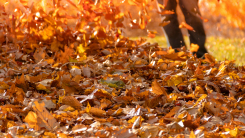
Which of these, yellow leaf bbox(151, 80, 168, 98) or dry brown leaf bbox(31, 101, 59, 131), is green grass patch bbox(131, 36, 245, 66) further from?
dry brown leaf bbox(31, 101, 59, 131)

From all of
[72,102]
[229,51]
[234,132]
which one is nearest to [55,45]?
[72,102]

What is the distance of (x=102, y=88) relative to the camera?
142 centimetres

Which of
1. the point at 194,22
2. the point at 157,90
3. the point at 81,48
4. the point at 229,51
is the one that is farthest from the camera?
the point at 229,51

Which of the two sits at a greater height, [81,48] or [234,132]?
[81,48]

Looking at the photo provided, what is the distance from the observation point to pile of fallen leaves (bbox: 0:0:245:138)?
1.01m

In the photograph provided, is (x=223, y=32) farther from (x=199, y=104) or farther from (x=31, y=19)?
(x=199, y=104)

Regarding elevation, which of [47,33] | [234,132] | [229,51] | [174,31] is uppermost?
[47,33]

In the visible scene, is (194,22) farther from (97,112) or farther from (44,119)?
(44,119)

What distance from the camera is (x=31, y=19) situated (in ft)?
7.50

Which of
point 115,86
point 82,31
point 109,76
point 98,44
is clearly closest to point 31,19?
point 82,31

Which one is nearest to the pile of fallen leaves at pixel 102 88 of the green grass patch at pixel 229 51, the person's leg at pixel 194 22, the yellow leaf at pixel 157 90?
the yellow leaf at pixel 157 90

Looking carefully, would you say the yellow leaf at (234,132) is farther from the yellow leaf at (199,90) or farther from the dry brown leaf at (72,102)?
the dry brown leaf at (72,102)

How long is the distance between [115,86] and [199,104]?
0.48 m

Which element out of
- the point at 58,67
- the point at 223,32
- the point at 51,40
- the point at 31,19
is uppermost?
the point at 31,19
